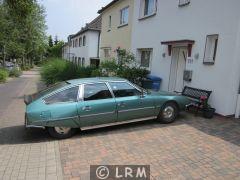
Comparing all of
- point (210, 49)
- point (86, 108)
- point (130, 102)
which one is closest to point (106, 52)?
point (210, 49)

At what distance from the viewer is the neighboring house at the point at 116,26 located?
1648 centimetres

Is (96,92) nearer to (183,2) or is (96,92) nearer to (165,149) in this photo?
(165,149)

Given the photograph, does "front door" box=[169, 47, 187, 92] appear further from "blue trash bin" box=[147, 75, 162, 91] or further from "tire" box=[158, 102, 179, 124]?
"tire" box=[158, 102, 179, 124]

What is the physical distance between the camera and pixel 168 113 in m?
8.03

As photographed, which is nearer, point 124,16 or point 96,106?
point 96,106

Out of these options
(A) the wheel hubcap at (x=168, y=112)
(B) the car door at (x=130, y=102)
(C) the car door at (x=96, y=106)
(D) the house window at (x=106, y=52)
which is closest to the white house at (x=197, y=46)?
(A) the wheel hubcap at (x=168, y=112)

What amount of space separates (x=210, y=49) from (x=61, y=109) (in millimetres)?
5491

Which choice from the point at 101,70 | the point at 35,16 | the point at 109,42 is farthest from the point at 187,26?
the point at 35,16

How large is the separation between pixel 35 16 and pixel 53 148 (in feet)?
86.8

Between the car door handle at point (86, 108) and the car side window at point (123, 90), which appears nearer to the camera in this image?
the car door handle at point (86, 108)

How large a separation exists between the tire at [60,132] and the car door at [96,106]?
37cm

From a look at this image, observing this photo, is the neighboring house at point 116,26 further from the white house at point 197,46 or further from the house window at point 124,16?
the white house at point 197,46

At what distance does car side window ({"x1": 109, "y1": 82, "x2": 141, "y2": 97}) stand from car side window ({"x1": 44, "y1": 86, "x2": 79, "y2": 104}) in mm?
1037

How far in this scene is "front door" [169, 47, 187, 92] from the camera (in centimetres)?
1092
